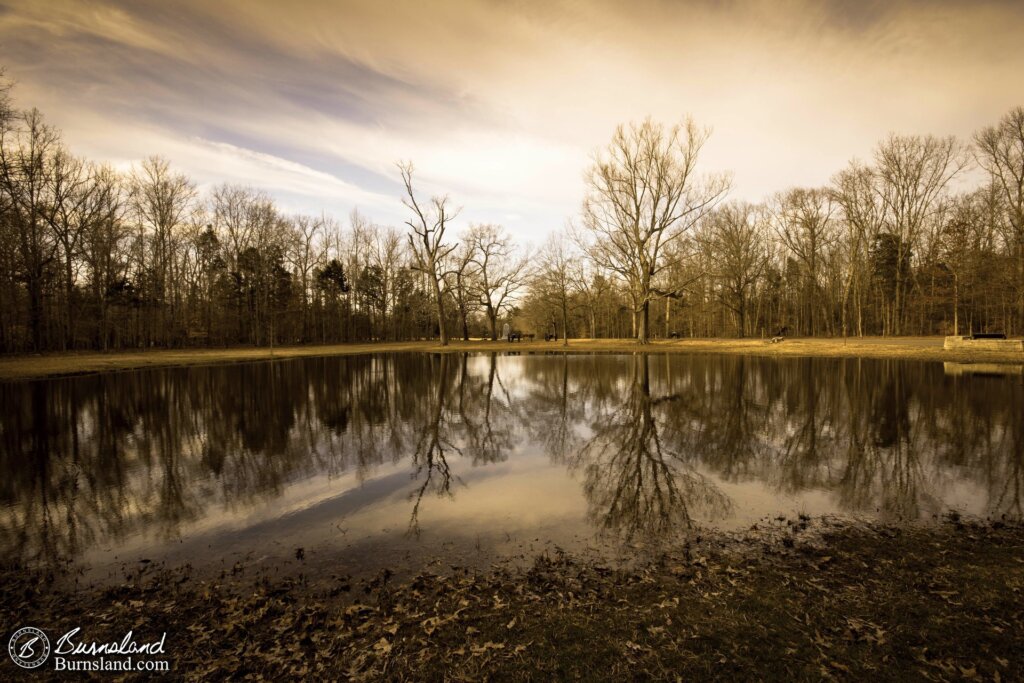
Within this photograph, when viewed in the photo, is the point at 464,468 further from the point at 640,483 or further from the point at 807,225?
the point at 807,225

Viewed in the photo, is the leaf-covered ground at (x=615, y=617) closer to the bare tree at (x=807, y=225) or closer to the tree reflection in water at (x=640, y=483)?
the tree reflection in water at (x=640, y=483)

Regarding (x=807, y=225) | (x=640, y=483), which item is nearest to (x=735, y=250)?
(x=807, y=225)

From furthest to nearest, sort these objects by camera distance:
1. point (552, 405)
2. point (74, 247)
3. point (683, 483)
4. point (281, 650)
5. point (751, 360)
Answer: point (74, 247), point (751, 360), point (552, 405), point (683, 483), point (281, 650)

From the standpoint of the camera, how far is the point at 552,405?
17.1 metres

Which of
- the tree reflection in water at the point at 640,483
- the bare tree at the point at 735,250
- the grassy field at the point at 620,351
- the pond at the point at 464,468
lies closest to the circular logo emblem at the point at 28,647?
the pond at the point at 464,468

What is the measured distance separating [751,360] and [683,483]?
26.4m

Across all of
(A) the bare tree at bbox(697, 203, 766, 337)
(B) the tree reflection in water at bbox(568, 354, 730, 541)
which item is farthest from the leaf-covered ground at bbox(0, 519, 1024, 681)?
(A) the bare tree at bbox(697, 203, 766, 337)

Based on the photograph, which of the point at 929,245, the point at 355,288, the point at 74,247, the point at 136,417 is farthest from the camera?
the point at 355,288

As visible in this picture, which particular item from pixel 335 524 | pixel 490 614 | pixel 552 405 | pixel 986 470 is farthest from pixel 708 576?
pixel 552 405

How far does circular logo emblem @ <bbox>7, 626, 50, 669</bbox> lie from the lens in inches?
157

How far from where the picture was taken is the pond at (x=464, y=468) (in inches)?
258

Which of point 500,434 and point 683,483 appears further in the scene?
point 500,434

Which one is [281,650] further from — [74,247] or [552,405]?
[74,247]

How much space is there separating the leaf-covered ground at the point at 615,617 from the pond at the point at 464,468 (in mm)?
791
